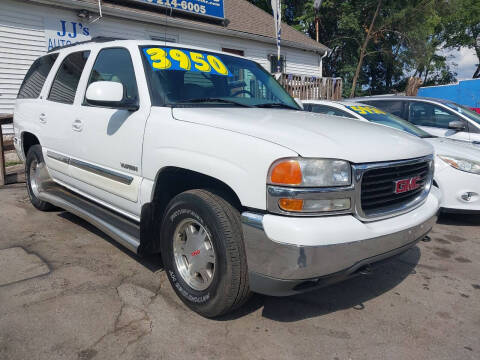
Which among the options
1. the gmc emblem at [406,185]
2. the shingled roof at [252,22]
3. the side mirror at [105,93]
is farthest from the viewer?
the shingled roof at [252,22]

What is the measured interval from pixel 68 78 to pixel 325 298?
3260 mm

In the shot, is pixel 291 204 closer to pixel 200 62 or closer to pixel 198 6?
pixel 200 62

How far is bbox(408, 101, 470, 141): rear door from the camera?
5.98 metres

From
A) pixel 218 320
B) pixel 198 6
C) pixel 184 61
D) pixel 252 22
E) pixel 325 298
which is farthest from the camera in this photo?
pixel 252 22

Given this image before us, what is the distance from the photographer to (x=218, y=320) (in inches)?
98.2

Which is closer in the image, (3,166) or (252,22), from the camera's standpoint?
(3,166)

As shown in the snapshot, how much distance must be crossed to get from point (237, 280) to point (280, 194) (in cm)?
60

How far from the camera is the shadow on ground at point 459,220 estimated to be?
4.79 metres

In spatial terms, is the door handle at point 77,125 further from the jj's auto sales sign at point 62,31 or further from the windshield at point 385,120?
the jj's auto sales sign at point 62,31

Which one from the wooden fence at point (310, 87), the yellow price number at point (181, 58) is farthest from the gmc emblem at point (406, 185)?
the wooden fence at point (310, 87)

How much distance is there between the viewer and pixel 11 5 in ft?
29.2

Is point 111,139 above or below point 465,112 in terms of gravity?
above

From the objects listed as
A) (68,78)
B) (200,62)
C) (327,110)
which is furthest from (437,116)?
(68,78)

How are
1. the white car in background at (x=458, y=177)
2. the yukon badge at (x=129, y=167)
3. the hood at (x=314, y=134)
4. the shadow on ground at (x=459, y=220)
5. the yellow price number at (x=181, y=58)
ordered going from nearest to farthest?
the hood at (x=314, y=134) < the yukon badge at (x=129, y=167) < the yellow price number at (x=181, y=58) < the white car in background at (x=458, y=177) < the shadow on ground at (x=459, y=220)
